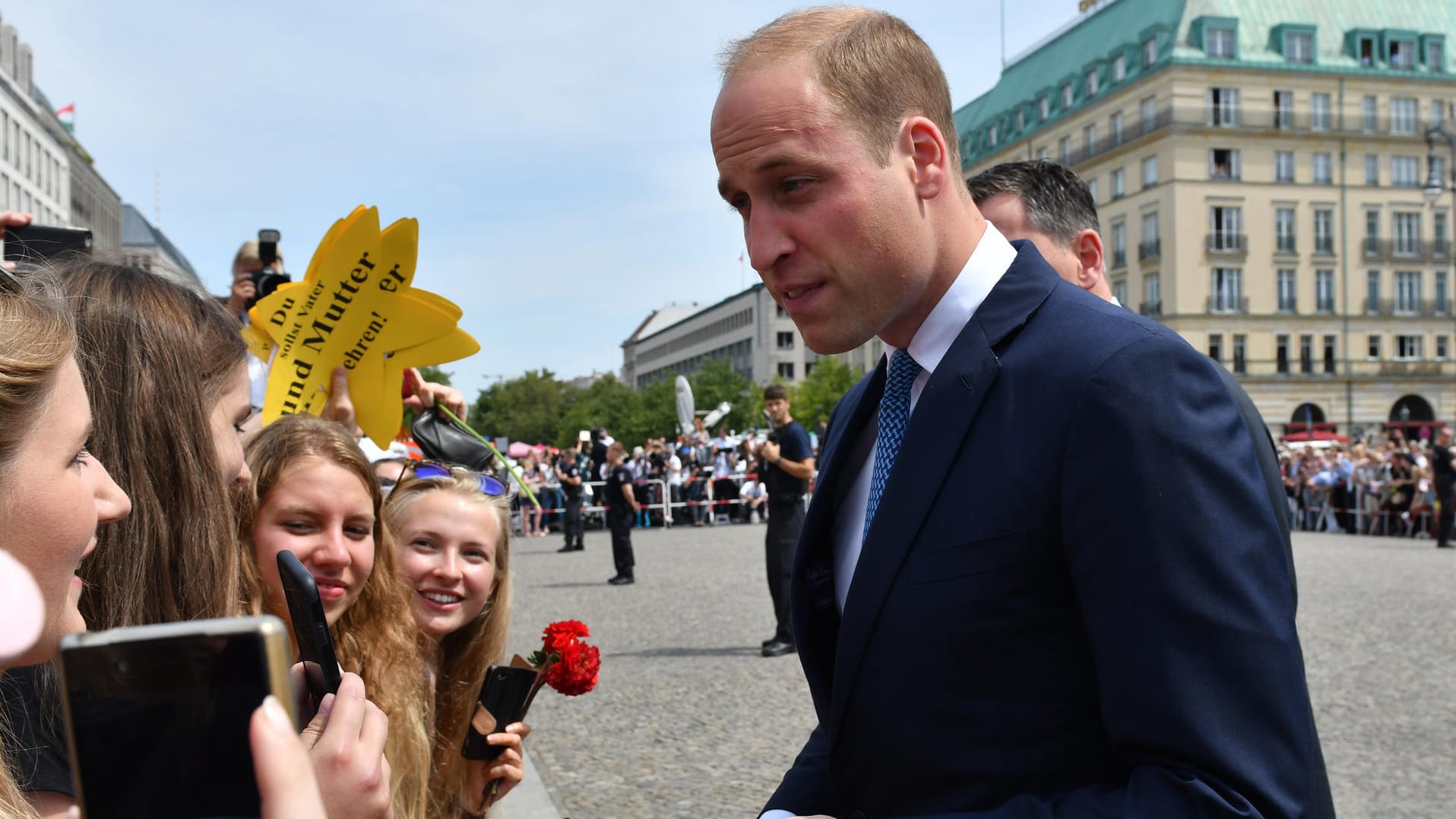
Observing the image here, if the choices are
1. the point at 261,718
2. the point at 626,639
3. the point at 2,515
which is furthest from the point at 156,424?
the point at 626,639

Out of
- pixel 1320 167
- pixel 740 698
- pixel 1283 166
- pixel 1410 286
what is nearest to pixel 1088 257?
pixel 740 698

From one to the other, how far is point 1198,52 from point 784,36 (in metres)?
61.7

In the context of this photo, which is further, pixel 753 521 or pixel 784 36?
pixel 753 521

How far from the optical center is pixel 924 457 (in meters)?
1.49

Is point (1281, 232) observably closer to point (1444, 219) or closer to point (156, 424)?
point (1444, 219)

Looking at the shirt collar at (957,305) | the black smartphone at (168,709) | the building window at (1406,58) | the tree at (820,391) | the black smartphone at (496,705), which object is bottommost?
the black smartphone at (496,705)

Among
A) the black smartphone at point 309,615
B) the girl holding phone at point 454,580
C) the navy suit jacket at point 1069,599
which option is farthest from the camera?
the girl holding phone at point 454,580

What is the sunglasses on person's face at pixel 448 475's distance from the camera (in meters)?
3.70

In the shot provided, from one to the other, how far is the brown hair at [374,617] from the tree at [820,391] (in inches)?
2824

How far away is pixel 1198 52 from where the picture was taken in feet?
188

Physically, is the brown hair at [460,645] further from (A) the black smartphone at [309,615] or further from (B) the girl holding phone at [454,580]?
(A) the black smartphone at [309,615]

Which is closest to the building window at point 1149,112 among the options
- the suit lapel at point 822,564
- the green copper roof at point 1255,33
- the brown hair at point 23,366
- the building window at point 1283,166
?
the green copper roof at point 1255,33

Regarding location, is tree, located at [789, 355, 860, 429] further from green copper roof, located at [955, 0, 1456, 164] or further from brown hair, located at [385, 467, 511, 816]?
brown hair, located at [385, 467, 511, 816]

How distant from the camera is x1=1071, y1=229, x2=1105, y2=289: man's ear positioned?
306 centimetres
